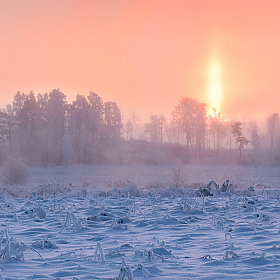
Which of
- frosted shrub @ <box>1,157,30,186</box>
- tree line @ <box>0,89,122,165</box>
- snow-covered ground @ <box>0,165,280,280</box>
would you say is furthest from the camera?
tree line @ <box>0,89,122,165</box>

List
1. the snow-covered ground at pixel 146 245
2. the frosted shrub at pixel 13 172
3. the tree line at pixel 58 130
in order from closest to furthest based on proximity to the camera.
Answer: the snow-covered ground at pixel 146 245 → the frosted shrub at pixel 13 172 → the tree line at pixel 58 130

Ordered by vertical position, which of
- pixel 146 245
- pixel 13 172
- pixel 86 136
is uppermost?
pixel 86 136

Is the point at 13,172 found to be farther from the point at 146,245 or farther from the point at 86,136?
the point at 86,136

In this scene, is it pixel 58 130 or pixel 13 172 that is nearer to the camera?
pixel 13 172

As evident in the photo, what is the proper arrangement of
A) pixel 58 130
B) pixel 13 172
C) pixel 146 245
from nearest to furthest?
1. pixel 146 245
2. pixel 13 172
3. pixel 58 130

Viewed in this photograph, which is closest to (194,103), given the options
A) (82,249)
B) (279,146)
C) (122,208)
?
(279,146)

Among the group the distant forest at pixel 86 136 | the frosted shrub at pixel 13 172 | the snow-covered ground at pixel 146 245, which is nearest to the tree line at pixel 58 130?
the distant forest at pixel 86 136

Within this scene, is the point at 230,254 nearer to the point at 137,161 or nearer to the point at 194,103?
the point at 137,161

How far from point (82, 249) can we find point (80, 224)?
1483 mm

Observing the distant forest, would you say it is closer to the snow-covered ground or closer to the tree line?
the tree line

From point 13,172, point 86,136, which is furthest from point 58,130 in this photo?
point 13,172

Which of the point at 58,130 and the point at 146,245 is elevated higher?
the point at 58,130

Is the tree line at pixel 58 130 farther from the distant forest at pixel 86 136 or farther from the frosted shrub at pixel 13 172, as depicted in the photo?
the frosted shrub at pixel 13 172

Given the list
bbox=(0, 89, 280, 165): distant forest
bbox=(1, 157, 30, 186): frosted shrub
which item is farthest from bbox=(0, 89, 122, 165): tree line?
bbox=(1, 157, 30, 186): frosted shrub
